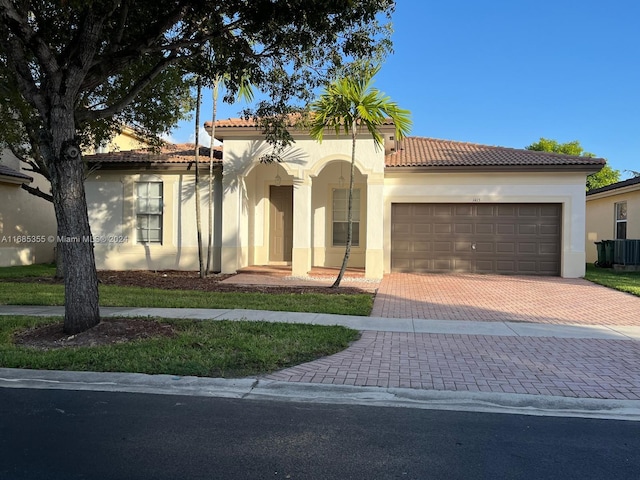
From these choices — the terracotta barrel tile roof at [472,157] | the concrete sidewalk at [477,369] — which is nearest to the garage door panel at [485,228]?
the terracotta barrel tile roof at [472,157]

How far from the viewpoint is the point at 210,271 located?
17188 millimetres

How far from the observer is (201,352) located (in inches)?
263

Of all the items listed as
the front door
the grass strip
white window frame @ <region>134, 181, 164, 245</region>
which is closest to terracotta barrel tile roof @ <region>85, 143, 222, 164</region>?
white window frame @ <region>134, 181, 164, 245</region>

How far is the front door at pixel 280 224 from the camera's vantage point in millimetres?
19062

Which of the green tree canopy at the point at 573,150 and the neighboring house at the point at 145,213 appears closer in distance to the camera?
the neighboring house at the point at 145,213

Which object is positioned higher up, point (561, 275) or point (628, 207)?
point (628, 207)

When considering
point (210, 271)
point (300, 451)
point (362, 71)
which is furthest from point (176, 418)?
point (210, 271)

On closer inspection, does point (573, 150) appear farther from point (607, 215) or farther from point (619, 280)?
point (619, 280)

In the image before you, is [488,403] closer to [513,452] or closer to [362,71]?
[513,452]

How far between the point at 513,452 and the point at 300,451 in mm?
1782

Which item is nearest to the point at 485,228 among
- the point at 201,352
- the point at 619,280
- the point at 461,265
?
the point at 461,265

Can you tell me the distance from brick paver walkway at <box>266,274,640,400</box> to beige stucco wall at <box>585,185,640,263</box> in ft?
33.6

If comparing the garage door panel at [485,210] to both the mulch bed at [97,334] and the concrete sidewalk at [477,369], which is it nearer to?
the concrete sidewalk at [477,369]

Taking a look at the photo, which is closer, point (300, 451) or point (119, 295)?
point (300, 451)
